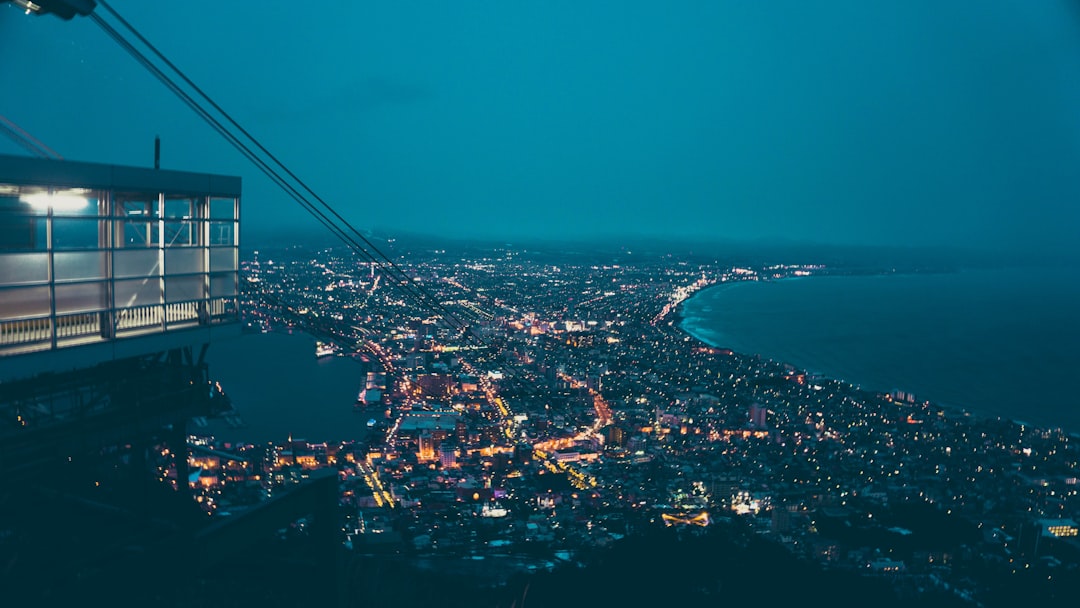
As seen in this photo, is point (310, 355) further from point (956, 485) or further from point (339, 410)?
point (956, 485)

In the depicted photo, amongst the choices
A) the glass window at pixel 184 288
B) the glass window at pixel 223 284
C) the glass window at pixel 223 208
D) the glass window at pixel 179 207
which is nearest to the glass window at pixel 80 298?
the glass window at pixel 184 288

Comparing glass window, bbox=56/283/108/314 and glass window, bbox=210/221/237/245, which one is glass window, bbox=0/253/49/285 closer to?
glass window, bbox=56/283/108/314

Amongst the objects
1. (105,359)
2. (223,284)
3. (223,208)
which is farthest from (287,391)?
(105,359)

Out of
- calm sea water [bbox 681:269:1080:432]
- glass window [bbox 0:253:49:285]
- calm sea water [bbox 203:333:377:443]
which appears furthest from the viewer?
calm sea water [bbox 681:269:1080:432]

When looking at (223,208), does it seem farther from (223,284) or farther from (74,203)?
(74,203)

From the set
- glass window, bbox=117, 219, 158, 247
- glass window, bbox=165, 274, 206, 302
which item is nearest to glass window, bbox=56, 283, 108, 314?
glass window, bbox=117, 219, 158, 247

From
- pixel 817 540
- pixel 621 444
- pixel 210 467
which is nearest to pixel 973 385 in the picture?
pixel 621 444
